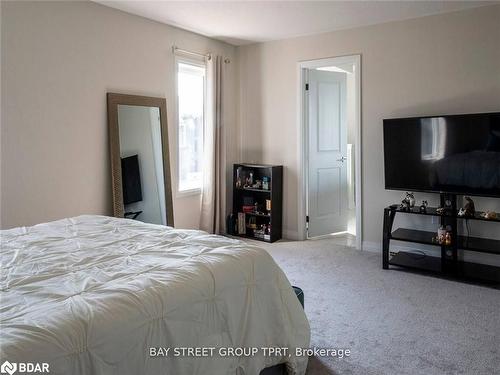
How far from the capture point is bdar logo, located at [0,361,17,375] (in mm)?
1009

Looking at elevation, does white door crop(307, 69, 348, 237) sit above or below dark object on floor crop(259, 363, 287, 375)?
above

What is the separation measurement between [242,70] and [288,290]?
3971mm

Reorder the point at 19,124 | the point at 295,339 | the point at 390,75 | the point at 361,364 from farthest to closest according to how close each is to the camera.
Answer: the point at 390,75, the point at 19,124, the point at 361,364, the point at 295,339

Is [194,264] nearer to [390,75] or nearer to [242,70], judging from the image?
[390,75]

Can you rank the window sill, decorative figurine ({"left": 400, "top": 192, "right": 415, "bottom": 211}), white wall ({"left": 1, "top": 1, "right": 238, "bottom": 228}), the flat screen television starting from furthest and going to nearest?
1. the window sill
2. decorative figurine ({"left": 400, "top": 192, "right": 415, "bottom": 211})
3. the flat screen television
4. white wall ({"left": 1, "top": 1, "right": 238, "bottom": 228})

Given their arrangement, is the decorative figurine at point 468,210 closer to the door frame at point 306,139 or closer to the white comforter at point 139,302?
the door frame at point 306,139

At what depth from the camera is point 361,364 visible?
2223mm

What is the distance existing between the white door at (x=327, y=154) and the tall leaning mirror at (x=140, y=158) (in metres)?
1.81

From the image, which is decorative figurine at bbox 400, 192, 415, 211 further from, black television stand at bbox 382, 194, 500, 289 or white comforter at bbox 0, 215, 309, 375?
white comforter at bbox 0, 215, 309, 375

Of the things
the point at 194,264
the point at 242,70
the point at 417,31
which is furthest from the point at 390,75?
the point at 194,264

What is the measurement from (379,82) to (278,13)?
1.31 m

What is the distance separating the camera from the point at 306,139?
4988 mm

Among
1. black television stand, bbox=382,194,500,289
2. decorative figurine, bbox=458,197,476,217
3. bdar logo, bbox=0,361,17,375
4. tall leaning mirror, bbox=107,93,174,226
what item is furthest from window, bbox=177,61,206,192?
bdar logo, bbox=0,361,17,375

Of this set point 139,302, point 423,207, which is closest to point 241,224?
point 423,207
